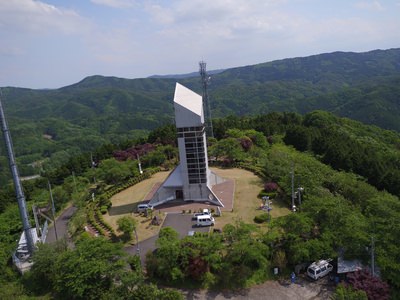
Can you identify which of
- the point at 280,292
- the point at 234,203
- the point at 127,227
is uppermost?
the point at 127,227

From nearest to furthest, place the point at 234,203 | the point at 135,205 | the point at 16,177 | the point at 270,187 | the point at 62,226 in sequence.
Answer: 1. the point at 16,177
2. the point at 62,226
3. the point at 234,203
4. the point at 135,205
5. the point at 270,187

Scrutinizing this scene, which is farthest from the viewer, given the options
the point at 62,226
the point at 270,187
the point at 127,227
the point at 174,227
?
the point at 270,187

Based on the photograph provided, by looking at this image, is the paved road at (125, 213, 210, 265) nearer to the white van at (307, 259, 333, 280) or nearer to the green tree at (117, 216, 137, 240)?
the green tree at (117, 216, 137, 240)

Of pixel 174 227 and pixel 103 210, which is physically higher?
pixel 103 210

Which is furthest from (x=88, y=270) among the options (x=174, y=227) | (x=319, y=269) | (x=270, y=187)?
(x=270, y=187)

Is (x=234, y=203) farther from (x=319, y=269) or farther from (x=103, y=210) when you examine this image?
(x=103, y=210)

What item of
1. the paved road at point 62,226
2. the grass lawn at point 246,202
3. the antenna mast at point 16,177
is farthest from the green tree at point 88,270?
the grass lawn at point 246,202

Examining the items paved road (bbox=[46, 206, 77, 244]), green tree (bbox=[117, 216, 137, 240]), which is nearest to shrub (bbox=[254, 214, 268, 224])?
green tree (bbox=[117, 216, 137, 240])
